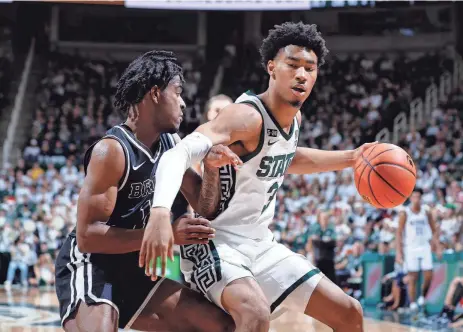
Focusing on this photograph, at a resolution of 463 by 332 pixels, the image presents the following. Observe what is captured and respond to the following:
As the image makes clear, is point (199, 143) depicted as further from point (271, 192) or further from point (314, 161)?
point (314, 161)

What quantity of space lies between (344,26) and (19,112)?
25.7 feet

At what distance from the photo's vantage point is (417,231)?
28.1ft

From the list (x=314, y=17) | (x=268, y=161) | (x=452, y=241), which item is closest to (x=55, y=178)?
(x=452, y=241)

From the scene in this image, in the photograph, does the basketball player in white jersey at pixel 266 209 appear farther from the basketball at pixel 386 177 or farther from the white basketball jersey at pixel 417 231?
the white basketball jersey at pixel 417 231

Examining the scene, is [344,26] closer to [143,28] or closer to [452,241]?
[143,28]

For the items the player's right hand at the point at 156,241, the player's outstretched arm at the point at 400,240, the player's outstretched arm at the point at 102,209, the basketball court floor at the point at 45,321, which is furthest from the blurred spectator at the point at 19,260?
the player's right hand at the point at 156,241

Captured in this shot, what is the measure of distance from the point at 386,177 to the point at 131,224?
1247 millimetres

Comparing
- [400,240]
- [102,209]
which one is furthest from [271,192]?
[400,240]

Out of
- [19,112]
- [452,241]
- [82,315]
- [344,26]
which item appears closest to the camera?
[82,315]

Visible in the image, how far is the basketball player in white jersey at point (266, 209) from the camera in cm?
346

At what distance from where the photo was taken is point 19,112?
55.6 feet

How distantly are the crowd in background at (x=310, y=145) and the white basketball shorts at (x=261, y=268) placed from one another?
18.0 ft

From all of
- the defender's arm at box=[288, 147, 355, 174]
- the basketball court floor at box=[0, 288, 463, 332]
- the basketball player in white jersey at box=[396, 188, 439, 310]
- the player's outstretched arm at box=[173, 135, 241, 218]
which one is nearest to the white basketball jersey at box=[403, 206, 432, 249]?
the basketball player in white jersey at box=[396, 188, 439, 310]

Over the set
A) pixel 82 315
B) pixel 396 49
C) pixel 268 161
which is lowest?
pixel 82 315
